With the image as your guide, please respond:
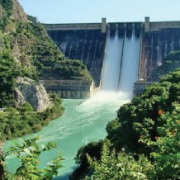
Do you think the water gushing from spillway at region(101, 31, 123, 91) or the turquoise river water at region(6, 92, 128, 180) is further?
the water gushing from spillway at region(101, 31, 123, 91)

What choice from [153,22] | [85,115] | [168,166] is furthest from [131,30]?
[168,166]

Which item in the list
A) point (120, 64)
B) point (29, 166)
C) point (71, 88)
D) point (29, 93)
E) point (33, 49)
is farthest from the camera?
point (33, 49)

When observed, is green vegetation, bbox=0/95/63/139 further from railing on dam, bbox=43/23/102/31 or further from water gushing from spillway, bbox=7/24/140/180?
railing on dam, bbox=43/23/102/31

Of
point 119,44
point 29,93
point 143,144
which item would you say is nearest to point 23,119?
point 29,93

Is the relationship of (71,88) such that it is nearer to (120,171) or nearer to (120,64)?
(120,64)

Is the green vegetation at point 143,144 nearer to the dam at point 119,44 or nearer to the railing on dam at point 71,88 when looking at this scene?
the railing on dam at point 71,88

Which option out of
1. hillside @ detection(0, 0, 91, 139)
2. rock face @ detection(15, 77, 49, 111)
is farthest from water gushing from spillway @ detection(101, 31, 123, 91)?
rock face @ detection(15, 77, 49, 111)

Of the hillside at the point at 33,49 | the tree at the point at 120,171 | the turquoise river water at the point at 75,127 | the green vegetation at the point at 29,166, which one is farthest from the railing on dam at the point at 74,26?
the green vegetation at the point at 29,166
